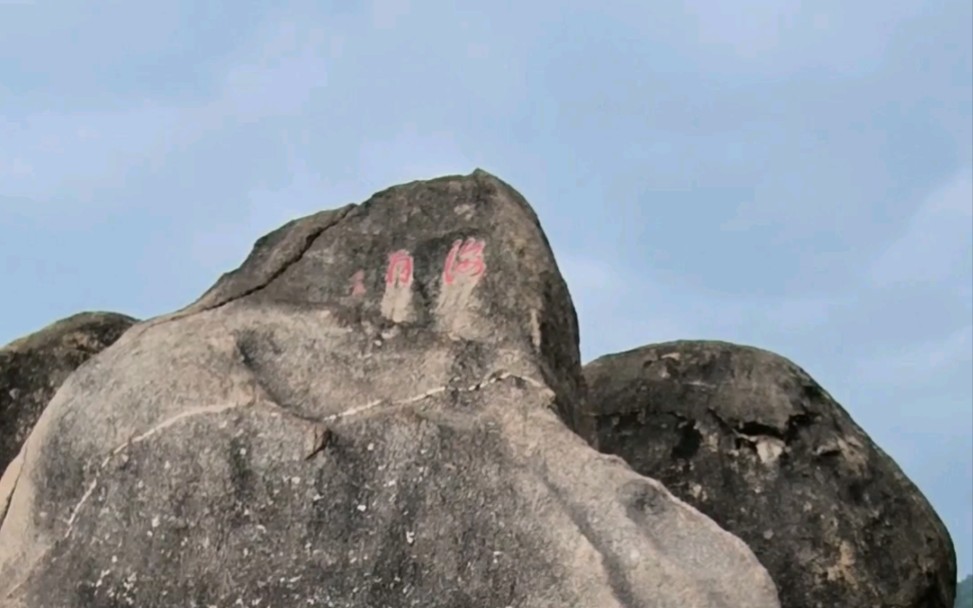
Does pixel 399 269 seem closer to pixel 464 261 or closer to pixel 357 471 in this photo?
Answer: pixel 464 261

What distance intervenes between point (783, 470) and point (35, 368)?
293 centimetres

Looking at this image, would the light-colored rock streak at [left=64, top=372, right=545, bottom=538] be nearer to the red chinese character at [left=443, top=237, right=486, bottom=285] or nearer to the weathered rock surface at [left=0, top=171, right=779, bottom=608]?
the weathered rock surface at [left=0, top=171, right=779, bottom=608]

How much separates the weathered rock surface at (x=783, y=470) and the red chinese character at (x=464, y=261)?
221 centimetres

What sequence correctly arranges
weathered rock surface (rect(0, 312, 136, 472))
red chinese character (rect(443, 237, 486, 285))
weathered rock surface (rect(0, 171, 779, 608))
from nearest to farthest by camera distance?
weathered rock surface (rect(0, 171, 779, 608)) → red chinese character (rect(443, 237, 486, 285)) → weathered rock surface (rect(0, 312, 136, 472))

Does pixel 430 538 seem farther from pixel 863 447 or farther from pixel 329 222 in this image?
pixel 863 447

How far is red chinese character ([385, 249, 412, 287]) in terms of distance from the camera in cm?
426

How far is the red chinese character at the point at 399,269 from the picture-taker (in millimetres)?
4258

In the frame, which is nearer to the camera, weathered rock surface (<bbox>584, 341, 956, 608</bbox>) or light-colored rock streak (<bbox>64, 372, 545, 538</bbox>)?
light-colored rock streak (<bbox>64, 372, 545, 538</bbox>)

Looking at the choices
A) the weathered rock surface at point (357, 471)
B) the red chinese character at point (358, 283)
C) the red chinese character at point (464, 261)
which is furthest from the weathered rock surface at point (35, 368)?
the red chinese character at point (464, 261)

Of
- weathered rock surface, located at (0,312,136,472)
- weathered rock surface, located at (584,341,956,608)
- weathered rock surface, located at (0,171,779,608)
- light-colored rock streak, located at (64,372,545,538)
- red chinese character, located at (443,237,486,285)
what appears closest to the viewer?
weathered rock surface, located at (0,171,779,608)

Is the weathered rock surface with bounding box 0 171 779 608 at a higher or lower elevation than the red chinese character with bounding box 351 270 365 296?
lower

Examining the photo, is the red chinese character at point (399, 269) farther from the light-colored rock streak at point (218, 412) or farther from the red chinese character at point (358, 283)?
the light-colored rock streak at point (218, 412)

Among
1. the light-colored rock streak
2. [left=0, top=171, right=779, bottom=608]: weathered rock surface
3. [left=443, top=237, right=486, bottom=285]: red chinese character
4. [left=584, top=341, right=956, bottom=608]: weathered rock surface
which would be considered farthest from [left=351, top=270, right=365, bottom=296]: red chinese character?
[left=584, top=341, right=956, bottom=608]: weathered rock surface

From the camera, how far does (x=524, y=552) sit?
3504mm
